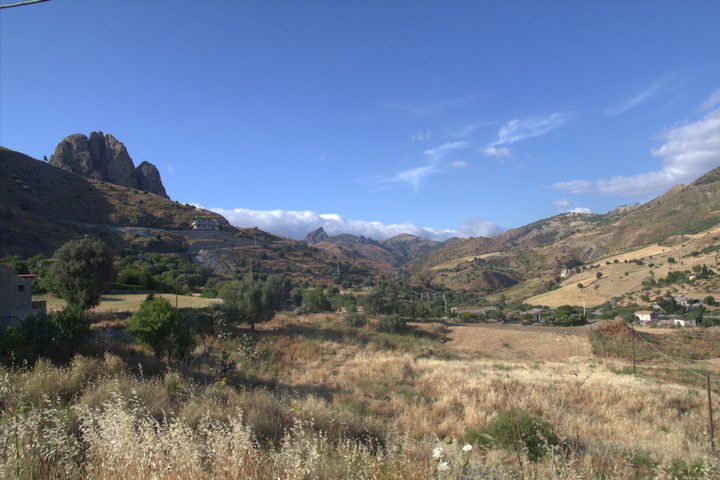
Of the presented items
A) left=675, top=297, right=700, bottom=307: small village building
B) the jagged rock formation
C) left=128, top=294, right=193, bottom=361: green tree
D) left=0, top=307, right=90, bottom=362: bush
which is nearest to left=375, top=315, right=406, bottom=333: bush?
left=128, top=294, right=193, bottom=361: green tree

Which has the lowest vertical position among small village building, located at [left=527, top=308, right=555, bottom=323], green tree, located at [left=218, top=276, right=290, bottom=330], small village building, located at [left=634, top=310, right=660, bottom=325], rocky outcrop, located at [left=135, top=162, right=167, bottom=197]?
small village building, located at [left=527, top=308, right=555, bottom=323]

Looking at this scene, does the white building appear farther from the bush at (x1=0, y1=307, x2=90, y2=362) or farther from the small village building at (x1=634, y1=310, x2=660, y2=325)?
the bush at (x1=0, y1=307, x2=90, y2=362)

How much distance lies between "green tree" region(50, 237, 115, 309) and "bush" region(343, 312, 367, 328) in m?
20.2

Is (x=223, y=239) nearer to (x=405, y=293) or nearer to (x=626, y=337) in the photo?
(x=405, y=293)

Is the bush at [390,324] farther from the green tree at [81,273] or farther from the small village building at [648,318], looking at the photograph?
the small village building at [648,318]

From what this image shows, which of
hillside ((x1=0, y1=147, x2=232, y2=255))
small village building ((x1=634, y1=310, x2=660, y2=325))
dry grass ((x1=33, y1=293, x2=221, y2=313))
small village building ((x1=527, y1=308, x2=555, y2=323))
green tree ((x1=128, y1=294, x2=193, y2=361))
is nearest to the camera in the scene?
green tree ((x1=128, y1=294, x2=193, y2=361))

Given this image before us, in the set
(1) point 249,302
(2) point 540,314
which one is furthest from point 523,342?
(1) point 249,302

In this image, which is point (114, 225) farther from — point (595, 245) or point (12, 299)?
point (595, 245)

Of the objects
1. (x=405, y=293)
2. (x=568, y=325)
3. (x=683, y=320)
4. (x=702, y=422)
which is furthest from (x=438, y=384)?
(x=405, y=293)

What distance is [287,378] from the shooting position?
62.6 feet

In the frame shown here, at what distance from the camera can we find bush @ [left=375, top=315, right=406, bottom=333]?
3859 centimetres

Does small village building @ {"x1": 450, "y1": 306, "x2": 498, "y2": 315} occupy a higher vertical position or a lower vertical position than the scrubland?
lower

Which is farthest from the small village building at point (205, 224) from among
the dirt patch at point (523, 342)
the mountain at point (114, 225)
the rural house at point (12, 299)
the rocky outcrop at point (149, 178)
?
the rural house at point (12, 299)

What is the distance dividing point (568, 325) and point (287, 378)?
35.4 meters
